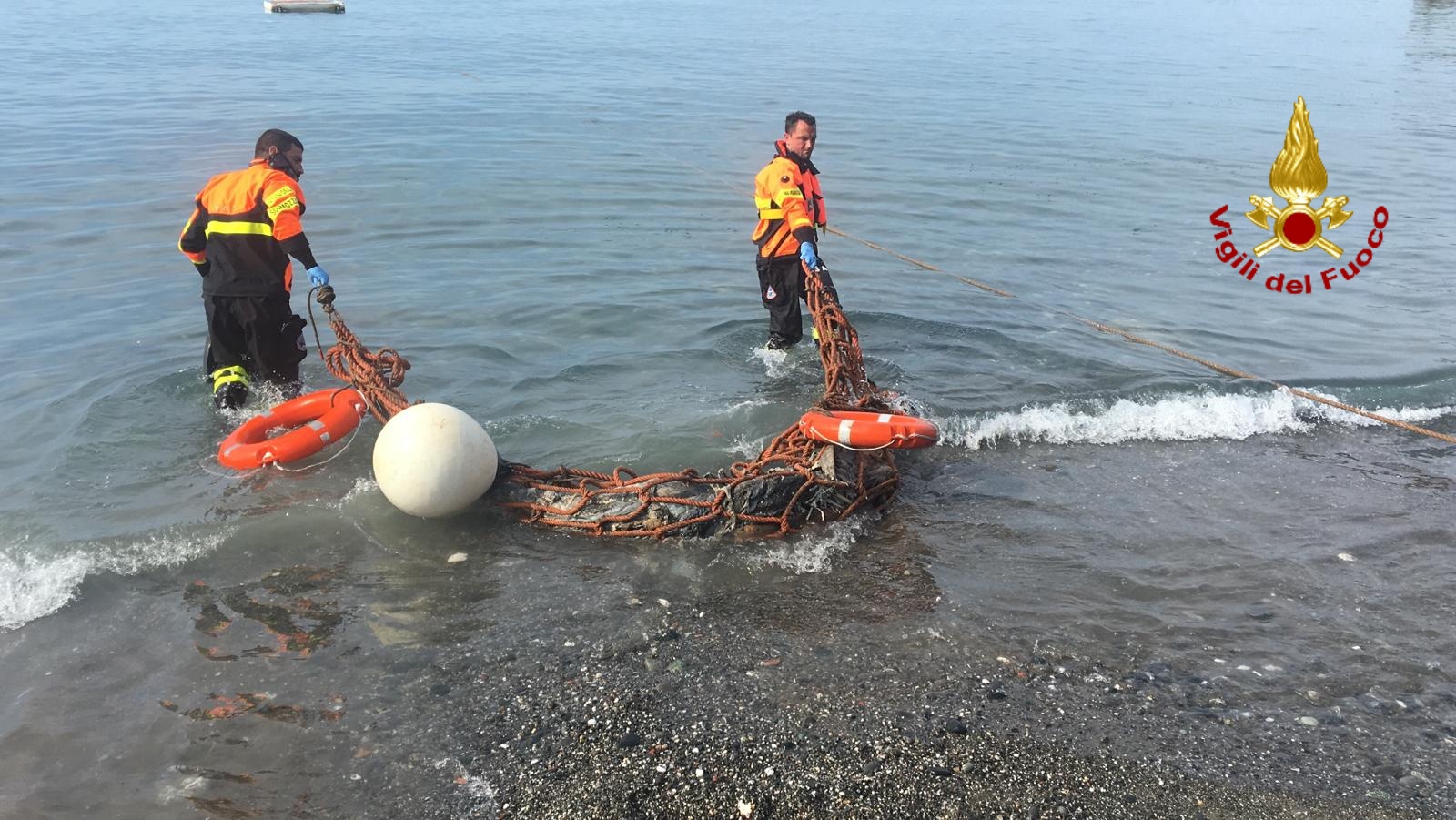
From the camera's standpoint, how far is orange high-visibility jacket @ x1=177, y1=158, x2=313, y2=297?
635cm

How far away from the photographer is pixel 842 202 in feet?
45.7

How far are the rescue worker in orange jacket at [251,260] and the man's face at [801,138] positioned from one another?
3221 millimetres

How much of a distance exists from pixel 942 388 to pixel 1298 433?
2448 millimetres

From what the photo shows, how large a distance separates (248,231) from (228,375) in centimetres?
102

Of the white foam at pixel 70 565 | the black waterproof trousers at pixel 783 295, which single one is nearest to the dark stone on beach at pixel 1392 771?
the black waterproof trousers at pixel 783 295

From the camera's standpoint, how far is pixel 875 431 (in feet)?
18.2

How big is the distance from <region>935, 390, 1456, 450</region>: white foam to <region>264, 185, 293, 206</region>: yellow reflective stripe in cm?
441

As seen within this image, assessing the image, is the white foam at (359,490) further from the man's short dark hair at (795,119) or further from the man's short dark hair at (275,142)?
the man's short dark hair at (795,119)

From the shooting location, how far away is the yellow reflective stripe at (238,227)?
21.1 feet

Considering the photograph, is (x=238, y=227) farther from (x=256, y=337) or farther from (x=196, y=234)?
(x=256, y=337)

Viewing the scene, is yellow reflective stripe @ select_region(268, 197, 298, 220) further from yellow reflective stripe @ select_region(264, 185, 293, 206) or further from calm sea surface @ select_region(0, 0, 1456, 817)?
calm sea surface @ select_region(0, 0, 1456, 817)

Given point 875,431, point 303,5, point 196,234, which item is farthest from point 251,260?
point 303,5

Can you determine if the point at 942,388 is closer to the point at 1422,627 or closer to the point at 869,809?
the point at 1422,627

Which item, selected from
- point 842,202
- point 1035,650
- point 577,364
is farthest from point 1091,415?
point 842,202
